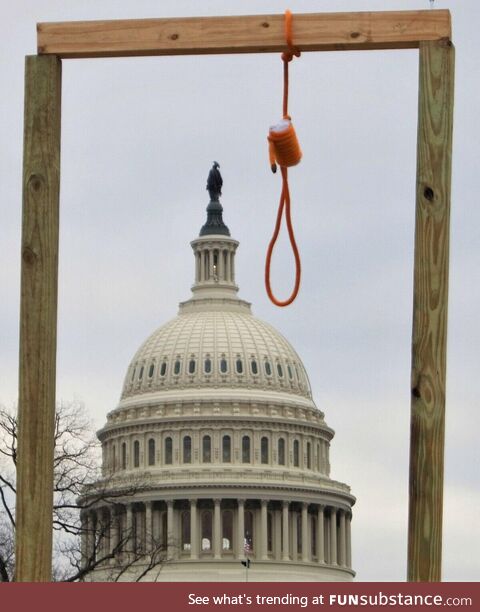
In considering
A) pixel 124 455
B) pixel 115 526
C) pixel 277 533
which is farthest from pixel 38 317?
pixel 124 455

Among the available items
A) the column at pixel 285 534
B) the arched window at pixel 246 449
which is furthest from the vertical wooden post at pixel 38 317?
the arched window at pixel 246 449

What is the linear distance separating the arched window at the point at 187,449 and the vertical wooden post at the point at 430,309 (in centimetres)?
18028

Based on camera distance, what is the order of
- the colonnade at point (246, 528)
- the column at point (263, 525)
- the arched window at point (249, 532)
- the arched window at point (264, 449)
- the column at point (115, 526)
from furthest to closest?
1. the arched window at point (264, 449)
2. the arched window at point (249, 532)
3. the column at point (263, 525)
4. the colonnade at point (246, 528)
5. the column at point (115, 526)

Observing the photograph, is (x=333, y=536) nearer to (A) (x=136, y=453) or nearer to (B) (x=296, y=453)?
(B) (x=296, y=453)

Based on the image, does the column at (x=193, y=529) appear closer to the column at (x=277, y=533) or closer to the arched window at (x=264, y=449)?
the column at (x=277, y=533)

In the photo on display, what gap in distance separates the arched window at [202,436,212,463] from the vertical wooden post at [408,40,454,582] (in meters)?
180

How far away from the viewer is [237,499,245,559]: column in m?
186

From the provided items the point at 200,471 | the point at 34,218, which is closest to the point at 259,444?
the point at 200,471

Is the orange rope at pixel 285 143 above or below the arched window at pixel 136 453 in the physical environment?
below

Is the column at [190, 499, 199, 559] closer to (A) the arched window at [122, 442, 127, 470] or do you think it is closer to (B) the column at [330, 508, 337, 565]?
(A) the arched window at [122, 442, 127, 470]

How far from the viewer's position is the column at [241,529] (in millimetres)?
186500

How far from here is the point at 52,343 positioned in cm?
1438

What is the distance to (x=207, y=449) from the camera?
19462cm

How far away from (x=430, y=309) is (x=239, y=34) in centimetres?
236
